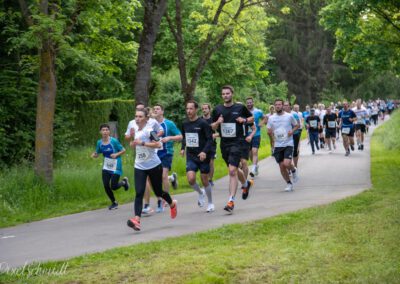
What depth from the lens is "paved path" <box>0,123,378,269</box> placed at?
9.53 meters

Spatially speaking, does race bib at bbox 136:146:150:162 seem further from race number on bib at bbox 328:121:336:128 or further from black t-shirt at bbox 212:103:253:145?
race number on bib at bbox 328:121:336:128

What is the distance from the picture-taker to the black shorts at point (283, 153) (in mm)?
15094

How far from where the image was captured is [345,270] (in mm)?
7016

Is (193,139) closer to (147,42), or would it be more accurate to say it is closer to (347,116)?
(147,42)

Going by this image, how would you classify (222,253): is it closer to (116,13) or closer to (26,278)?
(26,278)

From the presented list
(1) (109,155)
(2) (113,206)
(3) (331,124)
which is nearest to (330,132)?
(3) (331,124)

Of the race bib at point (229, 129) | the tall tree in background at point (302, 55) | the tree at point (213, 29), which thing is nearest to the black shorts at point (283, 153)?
the race bib at point (229, 129)

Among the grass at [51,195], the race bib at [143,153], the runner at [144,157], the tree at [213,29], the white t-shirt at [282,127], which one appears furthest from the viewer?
the tree at [213,29]

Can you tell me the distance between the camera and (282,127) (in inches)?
601

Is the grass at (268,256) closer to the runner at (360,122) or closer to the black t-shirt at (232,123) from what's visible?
the black t-shirt at (232,123)

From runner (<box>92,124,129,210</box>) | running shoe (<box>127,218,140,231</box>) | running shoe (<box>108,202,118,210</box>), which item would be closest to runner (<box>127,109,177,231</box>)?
running shoe (<box>127,218,140,231</box>)

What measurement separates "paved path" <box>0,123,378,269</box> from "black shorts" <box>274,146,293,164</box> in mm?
733

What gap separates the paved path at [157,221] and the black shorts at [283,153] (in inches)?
28.8

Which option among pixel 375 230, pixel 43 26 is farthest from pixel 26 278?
pixel 43 26
